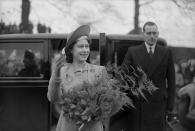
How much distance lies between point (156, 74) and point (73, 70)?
168 cm

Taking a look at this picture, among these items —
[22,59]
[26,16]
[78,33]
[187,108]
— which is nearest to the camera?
[78,33]

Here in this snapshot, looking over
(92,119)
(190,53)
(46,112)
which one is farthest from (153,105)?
(190,53)

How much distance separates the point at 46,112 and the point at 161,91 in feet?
5.49

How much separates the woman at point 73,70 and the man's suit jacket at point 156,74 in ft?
4.82

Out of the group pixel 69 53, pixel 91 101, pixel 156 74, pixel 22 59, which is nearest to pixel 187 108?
pixel 156 74

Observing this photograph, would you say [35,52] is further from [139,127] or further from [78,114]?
[78,114]

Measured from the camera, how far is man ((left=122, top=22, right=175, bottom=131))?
5188mm

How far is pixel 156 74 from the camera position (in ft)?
17.0

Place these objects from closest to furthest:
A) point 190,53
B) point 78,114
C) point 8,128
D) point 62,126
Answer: point 78,114 → point 62,126 → point 8,128 → point 190,53

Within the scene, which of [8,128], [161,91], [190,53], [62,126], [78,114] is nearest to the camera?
[78,114]

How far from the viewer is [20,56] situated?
612 centimetres

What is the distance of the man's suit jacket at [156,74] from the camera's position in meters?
5.19

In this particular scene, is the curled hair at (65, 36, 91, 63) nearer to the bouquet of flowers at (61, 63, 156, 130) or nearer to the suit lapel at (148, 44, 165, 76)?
the bouquet of flowers at (61, 63, 156, 130)

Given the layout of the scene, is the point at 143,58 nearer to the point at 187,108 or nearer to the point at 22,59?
the point at 22,59
